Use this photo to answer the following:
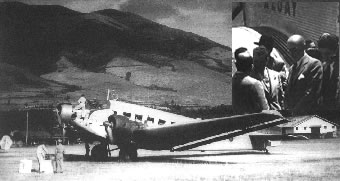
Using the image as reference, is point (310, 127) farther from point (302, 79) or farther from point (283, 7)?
point (283, 7)

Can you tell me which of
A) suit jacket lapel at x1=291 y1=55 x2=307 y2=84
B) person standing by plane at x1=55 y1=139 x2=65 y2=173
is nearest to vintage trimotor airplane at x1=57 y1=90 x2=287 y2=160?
person standing by plane at x1=55 y1=139 x2=65 y2=173

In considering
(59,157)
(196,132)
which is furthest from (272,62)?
(59,157)

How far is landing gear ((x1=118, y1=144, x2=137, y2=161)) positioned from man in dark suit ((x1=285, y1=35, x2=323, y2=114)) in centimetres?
190

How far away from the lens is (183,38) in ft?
19.5

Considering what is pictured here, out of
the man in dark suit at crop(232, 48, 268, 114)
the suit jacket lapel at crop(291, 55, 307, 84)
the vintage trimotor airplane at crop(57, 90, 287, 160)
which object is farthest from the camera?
the suit jacket lapel at crop(291, 55, 307, 84)

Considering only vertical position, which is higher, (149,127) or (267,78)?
(267,78)

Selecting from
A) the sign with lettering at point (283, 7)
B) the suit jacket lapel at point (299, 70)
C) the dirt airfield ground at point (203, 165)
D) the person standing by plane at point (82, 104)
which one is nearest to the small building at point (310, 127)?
the dirt airfield ground at point (203, 165)

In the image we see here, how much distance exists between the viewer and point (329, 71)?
623 centimetres

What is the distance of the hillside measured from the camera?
18.7 feet

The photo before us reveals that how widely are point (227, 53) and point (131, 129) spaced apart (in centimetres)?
142

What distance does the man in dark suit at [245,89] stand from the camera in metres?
5.89

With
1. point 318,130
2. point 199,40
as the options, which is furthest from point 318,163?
point 199,40

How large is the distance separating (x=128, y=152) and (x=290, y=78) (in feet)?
6.93

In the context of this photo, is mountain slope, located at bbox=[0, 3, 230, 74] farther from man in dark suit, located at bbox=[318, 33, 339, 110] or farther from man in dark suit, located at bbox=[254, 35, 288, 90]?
man in dark suit, located at bbox=[318, 33, 339, 110]
